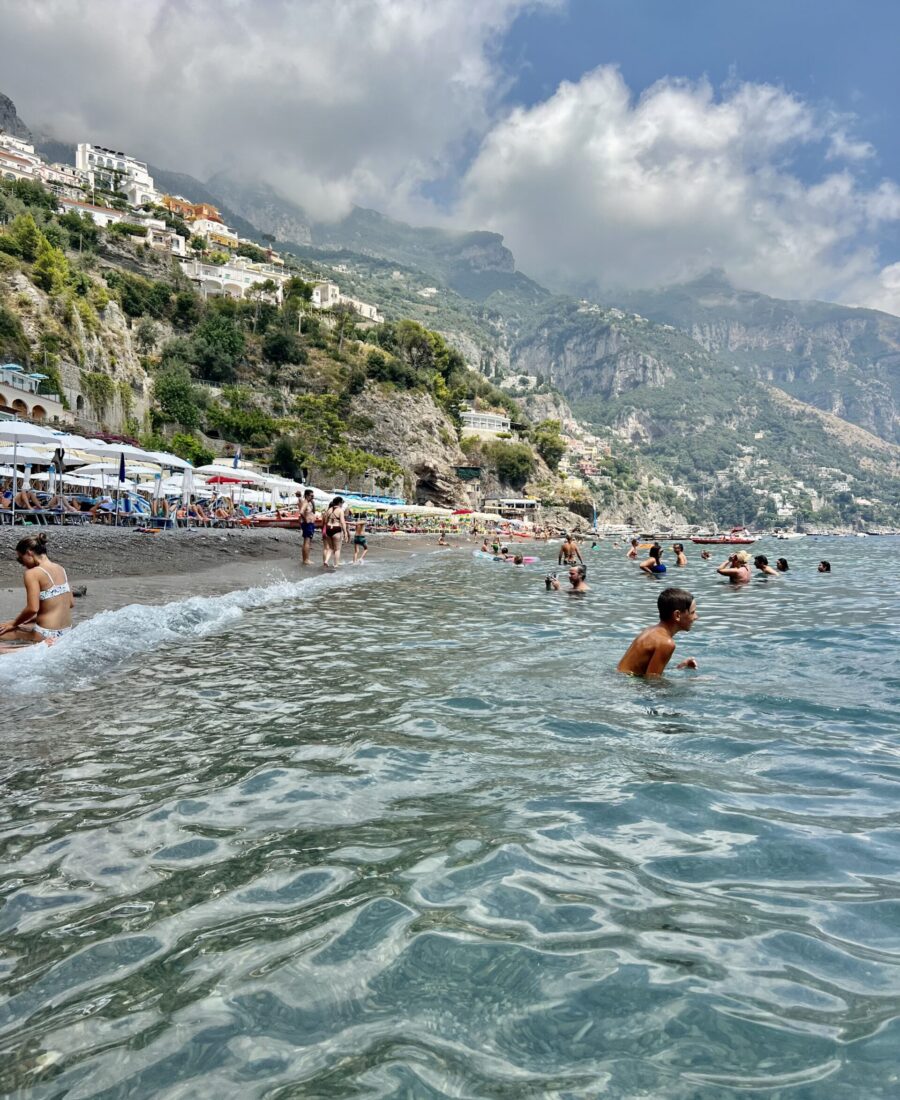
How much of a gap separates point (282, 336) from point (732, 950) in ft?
265

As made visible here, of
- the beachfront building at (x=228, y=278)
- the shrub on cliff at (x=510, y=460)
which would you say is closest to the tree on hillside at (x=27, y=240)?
the beachfront building at (x=228, y=278)

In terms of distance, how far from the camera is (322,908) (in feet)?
8.45

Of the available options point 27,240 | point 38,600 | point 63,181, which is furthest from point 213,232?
point 38,600

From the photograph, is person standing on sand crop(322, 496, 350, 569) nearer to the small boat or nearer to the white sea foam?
the white sea foam

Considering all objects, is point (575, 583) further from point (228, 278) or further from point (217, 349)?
point (228, 278)

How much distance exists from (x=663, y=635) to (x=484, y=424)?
10304 cm

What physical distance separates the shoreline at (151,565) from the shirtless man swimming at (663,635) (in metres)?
7.23

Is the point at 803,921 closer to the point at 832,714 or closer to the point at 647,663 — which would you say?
the point at 832,714

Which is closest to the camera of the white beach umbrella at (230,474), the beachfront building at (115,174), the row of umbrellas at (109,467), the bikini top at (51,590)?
the bikini top at (51,590)

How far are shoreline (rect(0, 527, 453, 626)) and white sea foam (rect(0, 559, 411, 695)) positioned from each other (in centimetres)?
65

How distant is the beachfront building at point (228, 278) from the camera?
96.9 m

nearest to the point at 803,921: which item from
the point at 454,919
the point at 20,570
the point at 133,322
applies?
the point at 454,919

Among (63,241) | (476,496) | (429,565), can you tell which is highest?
(63,241)

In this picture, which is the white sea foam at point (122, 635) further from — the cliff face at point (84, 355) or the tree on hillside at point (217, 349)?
the tree on hillside at point (217, 349)
